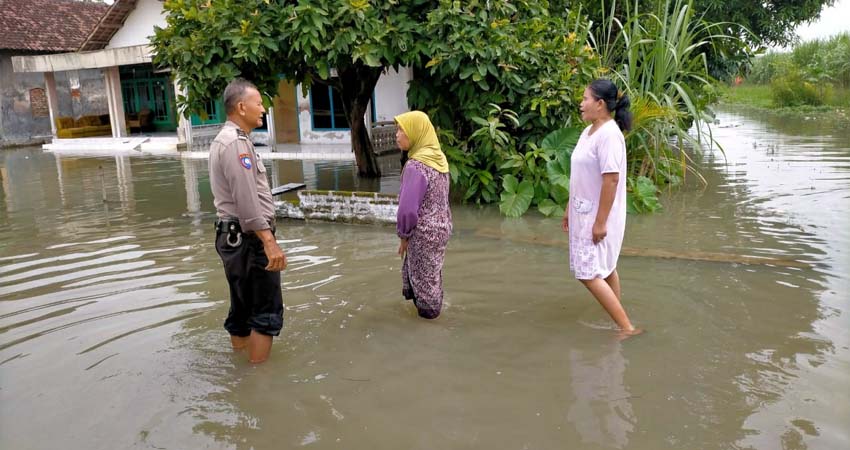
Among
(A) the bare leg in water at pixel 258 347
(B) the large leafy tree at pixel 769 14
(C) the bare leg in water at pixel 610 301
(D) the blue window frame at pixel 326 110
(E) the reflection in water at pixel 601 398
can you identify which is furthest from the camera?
(D) the blue window frame at pixel 326 110

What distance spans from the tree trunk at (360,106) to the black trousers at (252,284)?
678 centimetres

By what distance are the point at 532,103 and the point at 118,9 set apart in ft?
52.8

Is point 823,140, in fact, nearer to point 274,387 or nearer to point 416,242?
point 416,242

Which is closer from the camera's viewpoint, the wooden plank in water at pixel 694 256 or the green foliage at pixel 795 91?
the wooden plank in water at pixel 694 256

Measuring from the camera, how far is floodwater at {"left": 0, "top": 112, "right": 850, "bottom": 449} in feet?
10.5

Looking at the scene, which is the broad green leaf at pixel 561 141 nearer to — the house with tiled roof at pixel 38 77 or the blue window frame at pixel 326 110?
the blue window frame at pixel 326 110

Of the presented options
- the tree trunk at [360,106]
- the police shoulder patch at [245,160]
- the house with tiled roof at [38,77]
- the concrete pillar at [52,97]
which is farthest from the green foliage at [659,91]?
the house with tiled roof at [38,77]

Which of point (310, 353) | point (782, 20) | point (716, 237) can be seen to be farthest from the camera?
point (782, 20)

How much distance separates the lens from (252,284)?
145 inches

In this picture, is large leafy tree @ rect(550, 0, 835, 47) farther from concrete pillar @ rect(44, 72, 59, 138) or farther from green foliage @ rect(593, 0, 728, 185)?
concrete pillar @ rect(44, 72, 59, 138)

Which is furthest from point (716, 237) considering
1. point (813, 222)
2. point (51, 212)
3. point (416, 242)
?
point (51, 212)

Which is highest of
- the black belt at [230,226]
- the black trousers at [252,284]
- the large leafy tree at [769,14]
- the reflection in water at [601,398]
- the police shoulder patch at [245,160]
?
the large leafy tree at [769,14]

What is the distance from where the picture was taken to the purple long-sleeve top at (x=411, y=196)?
4.16m

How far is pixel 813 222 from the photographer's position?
6922 mm
